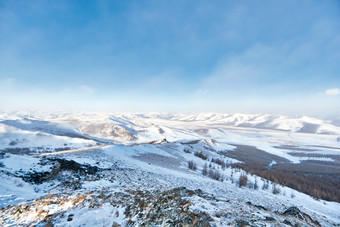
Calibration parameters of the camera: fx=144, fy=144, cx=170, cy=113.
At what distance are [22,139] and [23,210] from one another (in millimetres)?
130714

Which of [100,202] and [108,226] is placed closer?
[108,226]

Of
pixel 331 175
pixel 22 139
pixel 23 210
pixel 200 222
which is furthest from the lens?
pixel 22 139

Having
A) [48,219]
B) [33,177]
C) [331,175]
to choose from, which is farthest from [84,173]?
[331,175]

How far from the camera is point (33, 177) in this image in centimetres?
1317

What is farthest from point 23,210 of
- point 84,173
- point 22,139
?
point 22,139

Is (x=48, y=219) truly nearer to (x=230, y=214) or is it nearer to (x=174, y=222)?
(x=174, y=222)

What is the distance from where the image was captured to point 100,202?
26.8ft

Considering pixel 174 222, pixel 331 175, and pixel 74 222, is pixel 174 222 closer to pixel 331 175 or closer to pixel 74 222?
pixel 74 222

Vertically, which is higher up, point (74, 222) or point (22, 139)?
point (74, 222)

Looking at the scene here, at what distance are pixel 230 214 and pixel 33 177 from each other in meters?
16.7

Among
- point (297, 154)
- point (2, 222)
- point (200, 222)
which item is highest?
point (200, 222)

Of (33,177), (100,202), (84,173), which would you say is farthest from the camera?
(84,173)

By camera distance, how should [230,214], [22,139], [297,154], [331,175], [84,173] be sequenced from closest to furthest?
[230,214] < [84,173] < [331,175] < [22,139] < [297,154]

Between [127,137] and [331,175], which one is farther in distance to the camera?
[127,137]
